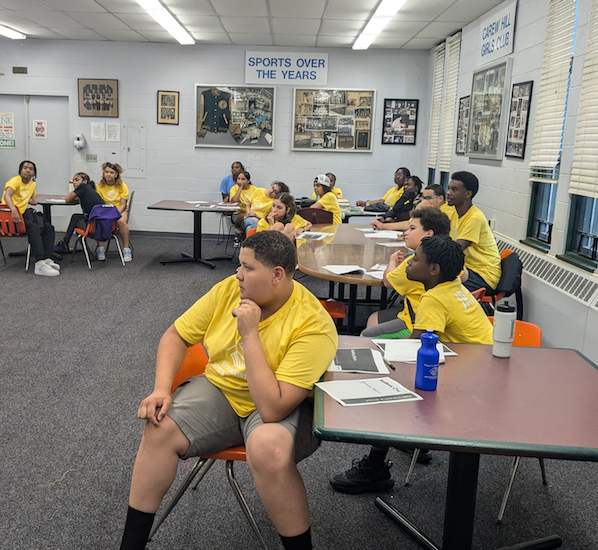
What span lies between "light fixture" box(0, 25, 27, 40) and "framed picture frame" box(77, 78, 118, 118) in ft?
3.03

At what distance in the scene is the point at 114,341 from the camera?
4.11 metres

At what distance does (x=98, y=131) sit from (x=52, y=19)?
1.89 meters

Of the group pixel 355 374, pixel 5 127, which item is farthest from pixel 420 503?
pixel 5 127

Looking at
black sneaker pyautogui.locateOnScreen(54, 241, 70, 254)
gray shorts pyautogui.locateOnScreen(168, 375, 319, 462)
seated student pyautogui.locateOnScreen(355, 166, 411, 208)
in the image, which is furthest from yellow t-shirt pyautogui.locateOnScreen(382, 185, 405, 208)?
gray shorts pyautogui.locateOnScreen(168, 375, 319, 462)

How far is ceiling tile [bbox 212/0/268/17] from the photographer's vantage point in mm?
6080

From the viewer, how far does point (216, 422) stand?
1.80 meters

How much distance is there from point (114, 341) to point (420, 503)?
8.60 feet

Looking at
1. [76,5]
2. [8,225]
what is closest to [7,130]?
[76,5]

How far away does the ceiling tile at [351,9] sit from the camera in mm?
5934

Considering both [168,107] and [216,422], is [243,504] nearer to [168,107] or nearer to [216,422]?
[216,422]

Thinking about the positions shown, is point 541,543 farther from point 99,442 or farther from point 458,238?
point 458,238

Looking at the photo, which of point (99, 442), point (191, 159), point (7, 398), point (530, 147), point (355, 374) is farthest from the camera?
point (191, 159)

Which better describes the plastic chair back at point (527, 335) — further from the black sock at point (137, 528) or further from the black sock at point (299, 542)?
the black sock at point (137, 528)

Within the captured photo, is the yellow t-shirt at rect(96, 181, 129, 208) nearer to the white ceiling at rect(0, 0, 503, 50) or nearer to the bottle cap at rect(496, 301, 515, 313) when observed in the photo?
the white ceiling at rect(0, 0, 503, 50)
